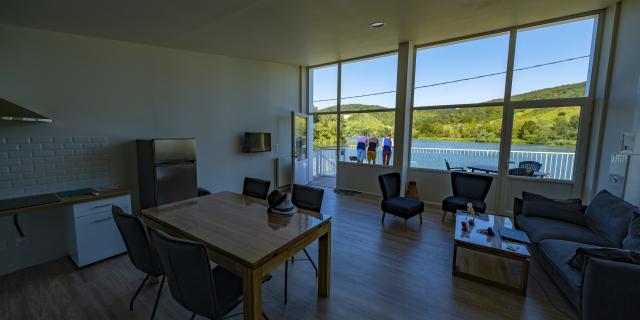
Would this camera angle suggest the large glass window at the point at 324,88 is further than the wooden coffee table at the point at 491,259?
Yes

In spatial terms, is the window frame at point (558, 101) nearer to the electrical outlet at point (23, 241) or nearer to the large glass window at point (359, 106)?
the large glass window at point (359, 106)

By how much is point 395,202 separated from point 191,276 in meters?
3.16

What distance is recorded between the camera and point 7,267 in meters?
2.68

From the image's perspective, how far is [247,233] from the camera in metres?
1.86

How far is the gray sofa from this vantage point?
1596mm

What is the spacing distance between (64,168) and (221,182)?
7.34 ft

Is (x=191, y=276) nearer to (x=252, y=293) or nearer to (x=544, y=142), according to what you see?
(x=252, y=293)

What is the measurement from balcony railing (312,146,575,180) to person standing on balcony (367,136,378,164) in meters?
0.10

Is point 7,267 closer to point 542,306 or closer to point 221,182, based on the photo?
point 221,182

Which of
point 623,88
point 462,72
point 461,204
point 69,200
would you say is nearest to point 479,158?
point 461,204

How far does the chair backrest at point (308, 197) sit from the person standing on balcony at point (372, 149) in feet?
10.8

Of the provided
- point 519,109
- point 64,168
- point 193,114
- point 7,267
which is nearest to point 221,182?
point 193,114

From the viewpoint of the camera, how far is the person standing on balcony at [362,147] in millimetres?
5904

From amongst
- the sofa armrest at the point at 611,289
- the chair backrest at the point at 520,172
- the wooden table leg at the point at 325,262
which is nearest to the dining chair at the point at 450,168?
the chair backrest at the point at 520,172
